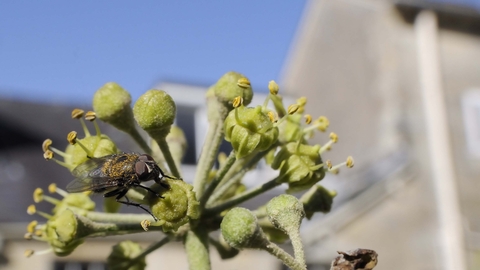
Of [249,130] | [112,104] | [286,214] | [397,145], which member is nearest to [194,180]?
[249,130]

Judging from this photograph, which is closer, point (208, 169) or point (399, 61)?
point (208, 169)

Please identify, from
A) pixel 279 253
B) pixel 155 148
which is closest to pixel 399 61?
pixel 155 148

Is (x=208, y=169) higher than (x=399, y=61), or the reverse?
(x=399, y=61)

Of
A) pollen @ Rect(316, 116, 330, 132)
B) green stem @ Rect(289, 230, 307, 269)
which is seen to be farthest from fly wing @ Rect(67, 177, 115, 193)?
pollen @ Rect(316, 116, 330, 132)

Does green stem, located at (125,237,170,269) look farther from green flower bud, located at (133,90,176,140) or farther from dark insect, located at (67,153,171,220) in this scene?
green flower bud, located at (133,90,176,140)

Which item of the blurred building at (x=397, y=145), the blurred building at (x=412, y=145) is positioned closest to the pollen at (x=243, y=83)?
the blurred building at (x=397, y=145)

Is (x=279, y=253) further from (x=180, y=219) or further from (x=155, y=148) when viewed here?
(x=155, y=148)

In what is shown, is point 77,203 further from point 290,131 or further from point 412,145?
point 412,145
